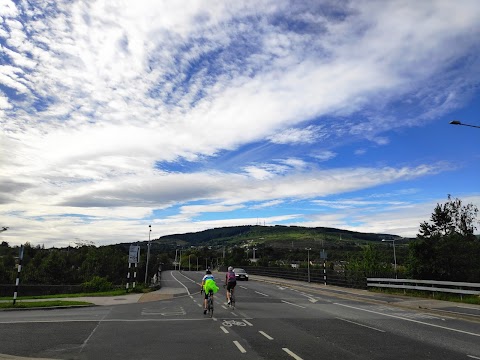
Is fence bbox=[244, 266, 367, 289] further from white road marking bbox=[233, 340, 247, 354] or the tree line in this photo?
white road marking bbox=[233, 340, 247, 354]

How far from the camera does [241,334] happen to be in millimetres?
11328

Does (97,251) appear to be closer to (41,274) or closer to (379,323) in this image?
(41,274)

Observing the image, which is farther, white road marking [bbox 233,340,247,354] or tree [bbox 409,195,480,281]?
tree [bbox 409,195,480,281]

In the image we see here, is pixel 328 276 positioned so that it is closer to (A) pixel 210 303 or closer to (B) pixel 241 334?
(A) pixel 210 303

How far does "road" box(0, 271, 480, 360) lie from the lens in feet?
29.3

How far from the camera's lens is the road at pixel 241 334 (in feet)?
29.3

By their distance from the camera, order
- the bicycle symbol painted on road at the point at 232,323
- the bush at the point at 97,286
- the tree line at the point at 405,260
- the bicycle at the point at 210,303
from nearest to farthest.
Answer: the bicycle symbol painted on road at the point at 232,323 < the bicycle at the point at 210,303 < the tree line at the point at 405,260 < the bush at the point at 97,286

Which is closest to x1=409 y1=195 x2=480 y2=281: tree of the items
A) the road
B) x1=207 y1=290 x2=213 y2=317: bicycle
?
the road

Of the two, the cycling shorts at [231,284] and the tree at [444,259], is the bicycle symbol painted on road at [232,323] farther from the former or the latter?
the tree at [444,259]

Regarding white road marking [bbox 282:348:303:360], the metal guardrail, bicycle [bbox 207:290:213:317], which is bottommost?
white road marking [bbox 282:348:303:360]

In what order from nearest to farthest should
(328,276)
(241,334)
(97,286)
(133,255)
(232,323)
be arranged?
(241,334) < (232,323) < (133,255) < (97,286) < (328,276)

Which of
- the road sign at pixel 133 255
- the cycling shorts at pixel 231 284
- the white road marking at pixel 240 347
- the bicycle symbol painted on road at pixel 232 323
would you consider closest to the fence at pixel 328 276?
the cycling shorts at pixel 231 284

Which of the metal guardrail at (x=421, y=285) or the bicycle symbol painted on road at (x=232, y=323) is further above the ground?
the metal guardrail at (x=421, y=285)

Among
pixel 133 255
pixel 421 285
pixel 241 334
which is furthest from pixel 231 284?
pixel 421 285
